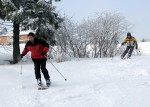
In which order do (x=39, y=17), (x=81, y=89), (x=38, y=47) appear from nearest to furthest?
(x=81, y=89)
(x=38, y=47)
(x=39, y=17)

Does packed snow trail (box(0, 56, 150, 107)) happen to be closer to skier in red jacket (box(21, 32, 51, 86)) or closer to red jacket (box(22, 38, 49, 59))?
skier in red jacket (box(21, 32, 51, 86))

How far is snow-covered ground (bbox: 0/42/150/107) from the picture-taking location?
8625 millimetres

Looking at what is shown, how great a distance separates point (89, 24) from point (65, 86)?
18.7m

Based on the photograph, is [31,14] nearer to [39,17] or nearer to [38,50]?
[39,17]

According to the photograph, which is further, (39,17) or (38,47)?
(39,17)

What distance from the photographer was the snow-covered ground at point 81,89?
8625mm

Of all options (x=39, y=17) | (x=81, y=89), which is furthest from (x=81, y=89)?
(x=39, y=17)

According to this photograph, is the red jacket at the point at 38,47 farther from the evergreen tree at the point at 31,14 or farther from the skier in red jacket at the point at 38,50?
the evergreen tree at the point at 31,14

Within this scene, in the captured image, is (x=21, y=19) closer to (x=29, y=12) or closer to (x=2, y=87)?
(x=29, y=12)

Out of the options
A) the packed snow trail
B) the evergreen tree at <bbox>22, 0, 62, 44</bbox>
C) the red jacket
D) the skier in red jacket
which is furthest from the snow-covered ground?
the evergreen tree at <bbox>22, 0, 62, 44</bbox>

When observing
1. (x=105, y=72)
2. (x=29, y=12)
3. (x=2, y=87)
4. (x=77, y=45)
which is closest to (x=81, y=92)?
(x=2, y=87)

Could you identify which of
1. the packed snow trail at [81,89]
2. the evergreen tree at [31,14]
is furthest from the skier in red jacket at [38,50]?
the evergreen tree at [31,14]

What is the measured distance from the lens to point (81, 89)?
10000 millimetres

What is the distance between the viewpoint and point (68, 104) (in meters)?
8.51
